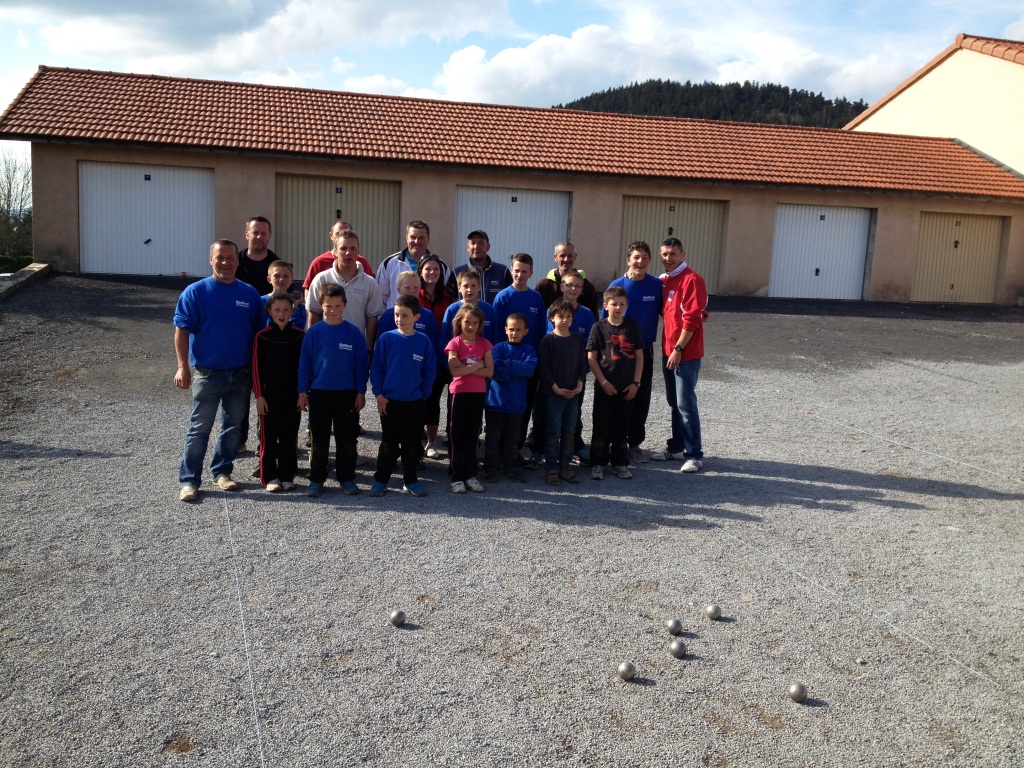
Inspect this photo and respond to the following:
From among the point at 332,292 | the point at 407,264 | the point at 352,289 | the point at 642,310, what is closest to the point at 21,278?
the point at 407,264

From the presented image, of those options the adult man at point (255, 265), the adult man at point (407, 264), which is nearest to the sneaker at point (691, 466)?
the adult man at point (407, 264)

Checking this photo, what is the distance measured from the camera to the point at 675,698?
3.79 meters

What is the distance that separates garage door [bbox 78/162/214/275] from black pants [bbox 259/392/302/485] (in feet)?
49.2

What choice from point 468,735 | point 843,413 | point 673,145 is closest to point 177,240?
point 673,145

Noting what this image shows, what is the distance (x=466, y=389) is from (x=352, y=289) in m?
1.22

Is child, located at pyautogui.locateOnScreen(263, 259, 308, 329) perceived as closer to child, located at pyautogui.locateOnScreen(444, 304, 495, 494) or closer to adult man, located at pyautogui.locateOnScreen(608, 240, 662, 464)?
child, located at pyautogui.locateOnScreen(444, 304, 495, 494)

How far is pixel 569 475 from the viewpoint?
7.00 meters

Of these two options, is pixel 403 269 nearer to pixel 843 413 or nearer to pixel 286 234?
pixel 843 413

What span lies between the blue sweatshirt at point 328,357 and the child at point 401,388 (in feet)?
0.71

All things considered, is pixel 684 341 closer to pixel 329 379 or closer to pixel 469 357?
pixel 469 357

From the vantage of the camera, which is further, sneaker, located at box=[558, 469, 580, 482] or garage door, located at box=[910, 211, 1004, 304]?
garage door, located at box=[910, 211, 1004, 304]

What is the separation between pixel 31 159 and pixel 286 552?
17.6 m

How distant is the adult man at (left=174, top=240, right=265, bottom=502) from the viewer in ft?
20.4

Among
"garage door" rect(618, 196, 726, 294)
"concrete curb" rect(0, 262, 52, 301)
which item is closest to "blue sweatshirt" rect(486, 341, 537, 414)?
"concrete curb" rect(0, 262, 52, 301)
